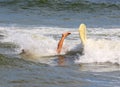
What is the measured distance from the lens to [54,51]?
40.8ft

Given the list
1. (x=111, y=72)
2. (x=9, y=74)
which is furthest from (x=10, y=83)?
(x=111, y=72)

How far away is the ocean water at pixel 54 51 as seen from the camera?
27.2 ft

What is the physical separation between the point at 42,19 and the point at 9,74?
49.2ft

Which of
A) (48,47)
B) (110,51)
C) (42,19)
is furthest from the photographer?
(42,19)

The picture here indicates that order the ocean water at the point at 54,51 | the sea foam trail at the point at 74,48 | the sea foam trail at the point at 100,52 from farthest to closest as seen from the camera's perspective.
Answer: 1. the sea foam trail at the point at 74,48
2. the sea foam trail at the point at 100,52
3. the ocean water at the point at 54,51

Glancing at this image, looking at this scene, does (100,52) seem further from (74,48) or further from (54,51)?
(54,51)

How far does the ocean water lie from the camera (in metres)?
8.30

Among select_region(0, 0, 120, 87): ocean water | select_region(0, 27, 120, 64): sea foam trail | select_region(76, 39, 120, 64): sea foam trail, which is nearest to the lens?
select_region(0, 0, 120, 87): ocean water

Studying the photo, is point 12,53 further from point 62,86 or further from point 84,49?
point 62,86

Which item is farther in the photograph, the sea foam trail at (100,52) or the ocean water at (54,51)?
the sea foam trail at (100,52)

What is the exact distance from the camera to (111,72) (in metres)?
9.46

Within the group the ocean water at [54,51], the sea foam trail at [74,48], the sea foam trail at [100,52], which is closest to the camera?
the ocean water at [54,51]

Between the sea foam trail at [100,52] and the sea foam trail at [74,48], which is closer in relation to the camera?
the sea foam trail at [100,52]

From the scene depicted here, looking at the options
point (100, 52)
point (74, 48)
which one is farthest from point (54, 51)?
point (100, 52)
